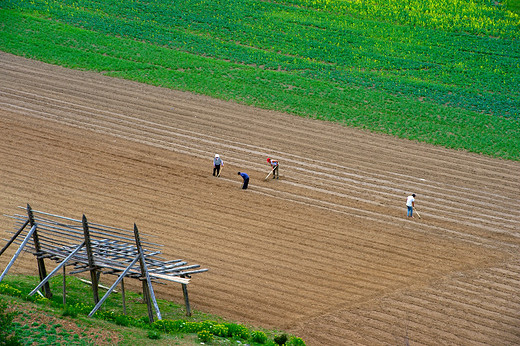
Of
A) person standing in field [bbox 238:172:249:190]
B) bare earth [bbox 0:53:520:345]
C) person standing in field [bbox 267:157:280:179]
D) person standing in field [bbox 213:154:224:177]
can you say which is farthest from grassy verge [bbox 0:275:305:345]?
person standing in field [bbox 267:157:280:179]

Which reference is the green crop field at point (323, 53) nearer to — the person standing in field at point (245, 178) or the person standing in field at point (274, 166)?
the person standing in field at point (274, 166)

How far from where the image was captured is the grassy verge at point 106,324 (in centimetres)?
1366

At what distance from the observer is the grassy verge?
1366 cm

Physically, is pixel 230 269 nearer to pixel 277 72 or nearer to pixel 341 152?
pixel 341 152

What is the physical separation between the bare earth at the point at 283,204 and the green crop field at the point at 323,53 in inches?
113

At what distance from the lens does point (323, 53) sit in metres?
50.3

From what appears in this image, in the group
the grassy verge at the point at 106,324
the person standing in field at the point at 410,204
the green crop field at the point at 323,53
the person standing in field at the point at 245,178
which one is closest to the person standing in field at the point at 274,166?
the person standing in field at the point at 245,178

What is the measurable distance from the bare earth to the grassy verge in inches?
45.1

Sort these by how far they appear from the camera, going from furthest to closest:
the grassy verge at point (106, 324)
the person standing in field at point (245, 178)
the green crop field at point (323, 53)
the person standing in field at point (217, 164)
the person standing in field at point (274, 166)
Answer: the green crop field at point (323, 53)
the person standing in field at point (274, 166)
the person standing in field at point (217, 164)
the person standing in field at point (245, 178)
the grassy verge at point (106, 324)

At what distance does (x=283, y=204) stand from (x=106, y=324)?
12.6 meters

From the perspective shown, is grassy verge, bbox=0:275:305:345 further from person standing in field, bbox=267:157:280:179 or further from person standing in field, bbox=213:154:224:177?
person standing in field, bbox=267:157:280:179

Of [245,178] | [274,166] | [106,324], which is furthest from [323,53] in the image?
[106,324]

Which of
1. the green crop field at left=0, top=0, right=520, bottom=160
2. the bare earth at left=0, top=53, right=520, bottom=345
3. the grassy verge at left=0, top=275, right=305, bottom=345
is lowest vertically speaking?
the grassy verge at left=0, top=275, right=305, bottom=345

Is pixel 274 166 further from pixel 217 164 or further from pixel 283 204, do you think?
pixel 283 204
